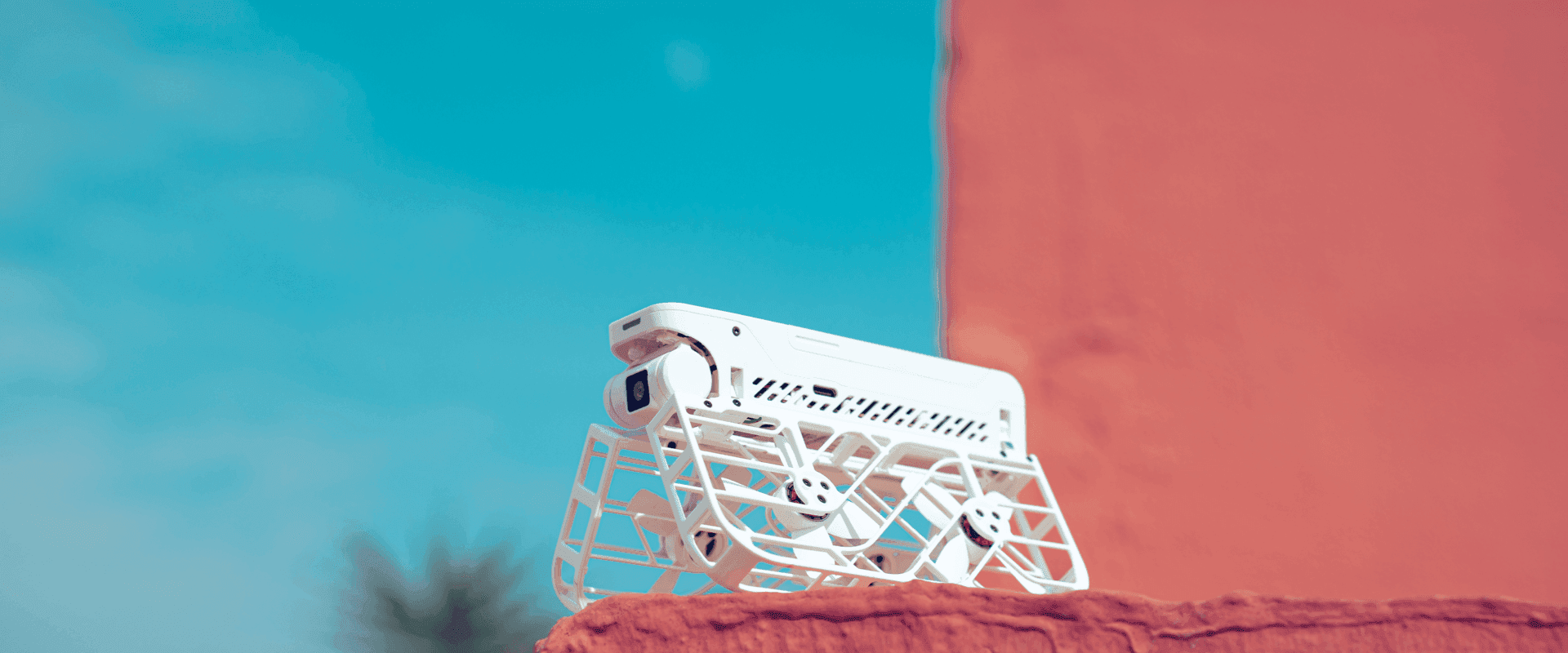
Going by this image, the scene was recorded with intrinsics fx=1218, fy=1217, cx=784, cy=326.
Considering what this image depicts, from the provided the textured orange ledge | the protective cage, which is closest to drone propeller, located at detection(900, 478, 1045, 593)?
the protective cage

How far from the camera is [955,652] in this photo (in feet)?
9.98

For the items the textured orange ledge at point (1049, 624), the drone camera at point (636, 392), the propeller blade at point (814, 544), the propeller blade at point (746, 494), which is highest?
the drone camera at point (636, 392)

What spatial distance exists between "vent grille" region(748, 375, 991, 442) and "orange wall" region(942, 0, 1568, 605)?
135cm

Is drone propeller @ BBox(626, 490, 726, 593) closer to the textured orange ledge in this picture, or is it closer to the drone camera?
the drone camera

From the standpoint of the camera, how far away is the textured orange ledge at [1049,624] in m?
3.04

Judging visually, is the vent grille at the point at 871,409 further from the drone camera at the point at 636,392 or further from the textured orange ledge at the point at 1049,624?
the textured orange ledge at the point at 1049,624

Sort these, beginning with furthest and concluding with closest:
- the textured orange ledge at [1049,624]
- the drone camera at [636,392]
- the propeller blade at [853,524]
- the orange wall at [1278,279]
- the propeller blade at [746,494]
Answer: the orange wall at [1278,279] → the propeller blade at [853,524] → the drone camera at [636,392] → the propeller blade at [746,494] → the textured orange ledge at [1049,624]

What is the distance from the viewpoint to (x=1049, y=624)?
3064 mm

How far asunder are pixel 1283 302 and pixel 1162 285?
73 centimetres

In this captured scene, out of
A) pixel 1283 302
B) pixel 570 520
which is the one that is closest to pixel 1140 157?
pixel 1283 302

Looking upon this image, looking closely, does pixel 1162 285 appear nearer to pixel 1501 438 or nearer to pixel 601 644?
pixel 1501 438

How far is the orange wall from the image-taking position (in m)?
6.94

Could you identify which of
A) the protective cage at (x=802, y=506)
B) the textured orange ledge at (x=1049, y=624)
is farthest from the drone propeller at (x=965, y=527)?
the textured orange ledge at (x=1049, y=624)

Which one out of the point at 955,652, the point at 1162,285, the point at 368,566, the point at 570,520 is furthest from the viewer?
the point at 368,566
